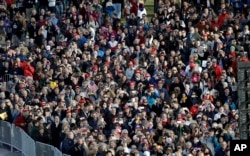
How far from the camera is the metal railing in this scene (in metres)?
24.2

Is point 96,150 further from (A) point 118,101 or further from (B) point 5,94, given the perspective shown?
(B) point 5,94

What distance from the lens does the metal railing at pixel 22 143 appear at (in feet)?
79.3

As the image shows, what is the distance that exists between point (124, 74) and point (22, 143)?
13.8 ft

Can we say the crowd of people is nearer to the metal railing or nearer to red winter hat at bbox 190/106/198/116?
red winter hat at bbox 190/106/198/116

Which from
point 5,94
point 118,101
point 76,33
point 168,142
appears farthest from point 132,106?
point 76,33

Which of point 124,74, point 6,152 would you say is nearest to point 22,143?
point 6,152

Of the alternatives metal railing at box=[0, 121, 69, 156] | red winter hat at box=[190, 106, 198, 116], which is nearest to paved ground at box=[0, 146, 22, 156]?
metal railing at box=[0, 121, 69, 156]

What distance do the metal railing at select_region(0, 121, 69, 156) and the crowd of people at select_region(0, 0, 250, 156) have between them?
0.39m

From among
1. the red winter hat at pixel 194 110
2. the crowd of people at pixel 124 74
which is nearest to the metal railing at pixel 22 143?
the crowd of people at pixel 124 74

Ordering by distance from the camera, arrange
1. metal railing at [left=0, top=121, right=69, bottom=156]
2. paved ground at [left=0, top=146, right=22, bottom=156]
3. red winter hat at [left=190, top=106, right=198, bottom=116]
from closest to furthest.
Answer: metal railing at [left=0, top=121, right=69, bottom=156] → red winter hat at [left=190, top=106, right=198, bottom=116] → paved ground at [left=0, top=146, right=22, bottom=156]

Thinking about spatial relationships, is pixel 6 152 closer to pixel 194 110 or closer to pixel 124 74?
pixel 124 74

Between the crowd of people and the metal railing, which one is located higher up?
the crowd of people

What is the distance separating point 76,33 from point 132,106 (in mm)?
6213

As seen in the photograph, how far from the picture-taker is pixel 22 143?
25781 mm
